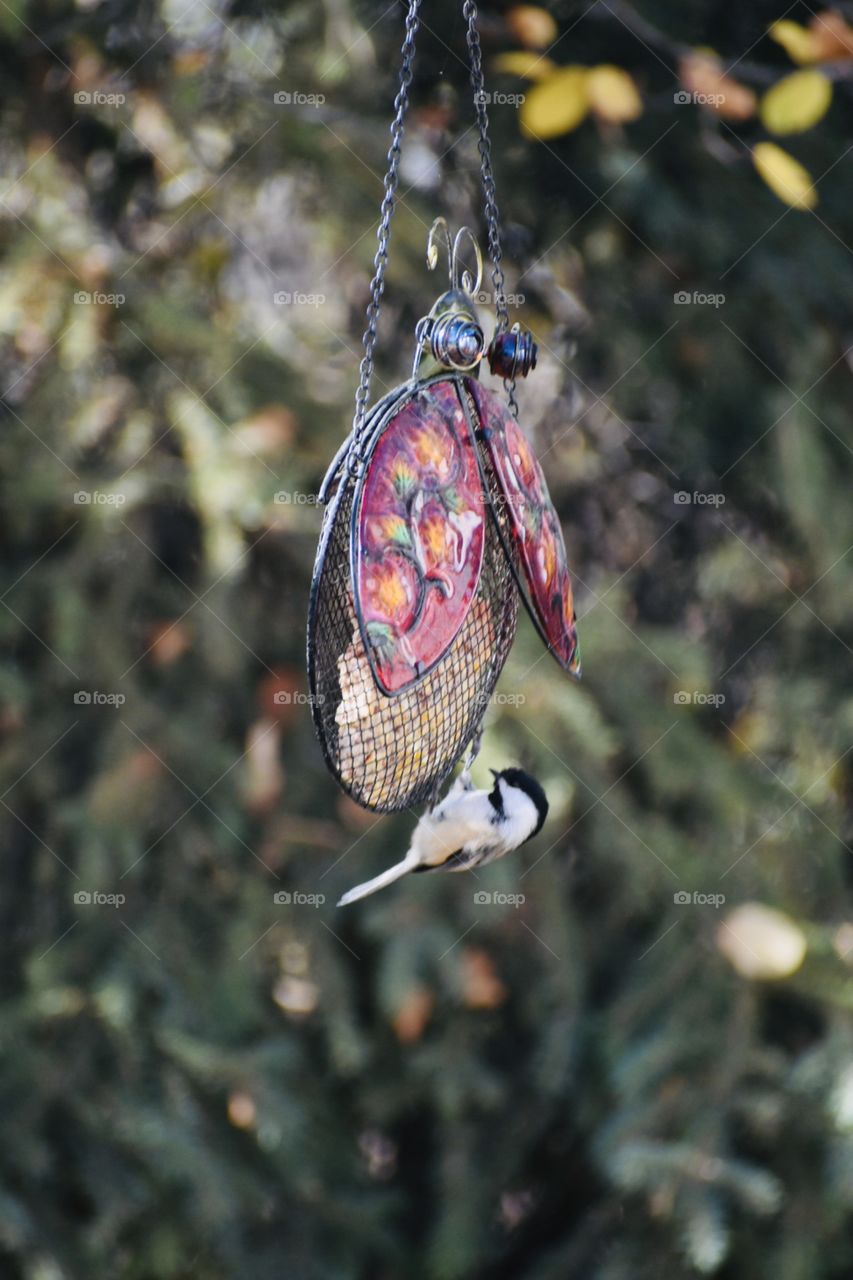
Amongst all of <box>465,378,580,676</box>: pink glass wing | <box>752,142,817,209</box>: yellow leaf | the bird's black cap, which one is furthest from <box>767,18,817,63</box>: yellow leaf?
the bird's black cap

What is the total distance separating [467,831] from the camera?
3.34ft

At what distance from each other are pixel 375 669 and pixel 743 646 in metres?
1.57

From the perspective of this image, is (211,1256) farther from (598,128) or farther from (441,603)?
(598,128)

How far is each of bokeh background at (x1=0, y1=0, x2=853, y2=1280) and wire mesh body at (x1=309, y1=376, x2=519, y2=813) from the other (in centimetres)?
89

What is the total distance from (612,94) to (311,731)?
112cm

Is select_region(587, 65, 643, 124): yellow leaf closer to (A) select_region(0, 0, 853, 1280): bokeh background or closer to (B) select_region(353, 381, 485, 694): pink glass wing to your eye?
(A) select_region(0, 0, 853, 1280): bokeh background

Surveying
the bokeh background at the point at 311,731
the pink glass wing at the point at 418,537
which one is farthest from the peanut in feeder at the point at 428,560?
the bokeh background at the point at 311,731

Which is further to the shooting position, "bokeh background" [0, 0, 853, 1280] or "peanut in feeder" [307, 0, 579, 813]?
"bokeh background" [0, 0, 853, 1280]

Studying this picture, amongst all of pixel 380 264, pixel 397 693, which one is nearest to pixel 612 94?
pixel 380 264

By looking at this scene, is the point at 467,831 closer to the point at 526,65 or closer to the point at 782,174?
the point at 782,174

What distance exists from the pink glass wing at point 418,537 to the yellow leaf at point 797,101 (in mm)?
1273

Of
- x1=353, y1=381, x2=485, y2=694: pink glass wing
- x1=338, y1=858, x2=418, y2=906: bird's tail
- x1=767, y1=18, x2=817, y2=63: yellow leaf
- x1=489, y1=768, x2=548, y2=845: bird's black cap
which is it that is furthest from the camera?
x1=767, y1=18, x2=817, y2=63: yellow leaf

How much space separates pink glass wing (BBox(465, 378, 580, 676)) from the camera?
98 cm

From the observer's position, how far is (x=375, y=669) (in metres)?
0.85
